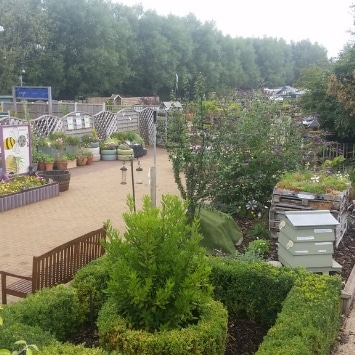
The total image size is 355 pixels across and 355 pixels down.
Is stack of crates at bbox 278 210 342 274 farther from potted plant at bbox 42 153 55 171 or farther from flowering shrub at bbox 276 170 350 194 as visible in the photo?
potted plant at bbox 42 153 55 171

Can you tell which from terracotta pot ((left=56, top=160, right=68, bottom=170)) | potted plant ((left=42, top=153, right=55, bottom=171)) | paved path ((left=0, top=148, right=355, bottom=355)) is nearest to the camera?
paved path ((left=0, top=148, right=355, bottom=355))

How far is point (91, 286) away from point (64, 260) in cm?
77

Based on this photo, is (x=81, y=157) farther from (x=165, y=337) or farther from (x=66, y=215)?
(x=165, y=337)

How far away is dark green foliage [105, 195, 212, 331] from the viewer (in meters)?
3.96

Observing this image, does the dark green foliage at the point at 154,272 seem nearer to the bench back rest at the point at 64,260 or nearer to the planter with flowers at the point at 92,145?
the bench back rest at the point at 64,260

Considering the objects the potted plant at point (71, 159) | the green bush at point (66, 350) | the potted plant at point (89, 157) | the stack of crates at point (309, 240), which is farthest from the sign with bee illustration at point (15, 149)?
the green bush at point (66, 350)

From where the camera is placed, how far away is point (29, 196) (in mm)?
12180

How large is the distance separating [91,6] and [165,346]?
138 ft

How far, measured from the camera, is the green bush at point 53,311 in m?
4.36

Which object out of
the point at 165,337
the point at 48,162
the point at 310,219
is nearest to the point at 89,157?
the point at 48,162

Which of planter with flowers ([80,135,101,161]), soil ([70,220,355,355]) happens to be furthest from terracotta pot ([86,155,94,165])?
soil ([70,220,355,355])

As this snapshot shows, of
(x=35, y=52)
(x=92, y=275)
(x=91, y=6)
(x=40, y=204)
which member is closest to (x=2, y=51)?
(x=35, y=52)

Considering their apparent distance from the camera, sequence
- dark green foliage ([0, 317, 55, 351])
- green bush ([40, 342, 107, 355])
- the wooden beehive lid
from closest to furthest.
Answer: green bush ([40, 342, 107, 355]) < dark green foliage ([0, 317, 55, 351]) < the wooden beehive lid

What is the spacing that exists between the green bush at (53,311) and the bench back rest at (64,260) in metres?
0.63
